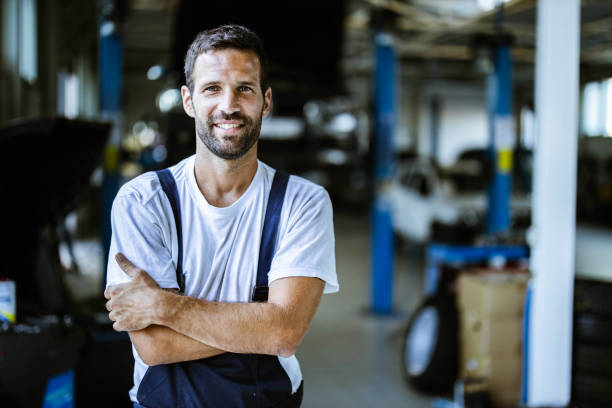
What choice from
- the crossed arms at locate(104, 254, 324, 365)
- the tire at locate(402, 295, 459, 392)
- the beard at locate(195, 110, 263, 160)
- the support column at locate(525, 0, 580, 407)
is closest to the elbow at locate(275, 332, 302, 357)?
the crossed arms at locate(104, 254, 324, 365)

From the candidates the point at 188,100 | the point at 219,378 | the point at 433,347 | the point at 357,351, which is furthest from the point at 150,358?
the point at 357,351

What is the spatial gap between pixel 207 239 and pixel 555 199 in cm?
195

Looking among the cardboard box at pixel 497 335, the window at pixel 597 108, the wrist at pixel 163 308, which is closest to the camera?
the wrist at pixel 163 308

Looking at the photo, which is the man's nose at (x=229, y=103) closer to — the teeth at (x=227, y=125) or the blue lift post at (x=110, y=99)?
the teeth at (x=227, y=125)

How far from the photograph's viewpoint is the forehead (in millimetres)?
→ 1217

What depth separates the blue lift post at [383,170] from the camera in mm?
5555

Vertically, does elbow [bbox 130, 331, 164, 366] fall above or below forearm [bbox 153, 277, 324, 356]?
below

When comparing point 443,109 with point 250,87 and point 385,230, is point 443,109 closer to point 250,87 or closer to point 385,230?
point 385,230

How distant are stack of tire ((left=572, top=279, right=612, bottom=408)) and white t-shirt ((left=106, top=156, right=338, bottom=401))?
193 cm

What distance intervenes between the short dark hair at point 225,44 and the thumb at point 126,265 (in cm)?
37

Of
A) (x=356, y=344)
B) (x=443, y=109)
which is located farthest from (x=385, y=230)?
Answer: (x=443, y=109)

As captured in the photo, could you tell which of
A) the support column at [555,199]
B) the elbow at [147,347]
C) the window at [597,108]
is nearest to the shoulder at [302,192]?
the elbow at [147,347]

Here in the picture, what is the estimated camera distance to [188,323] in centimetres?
122

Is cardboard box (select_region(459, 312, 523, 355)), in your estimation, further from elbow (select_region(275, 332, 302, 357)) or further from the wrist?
the wrist
